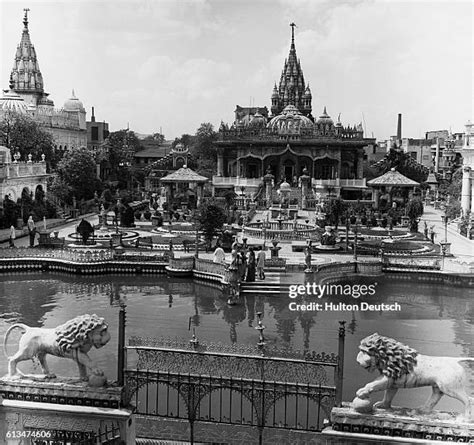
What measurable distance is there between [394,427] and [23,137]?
42.2m

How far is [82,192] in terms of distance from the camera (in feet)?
142

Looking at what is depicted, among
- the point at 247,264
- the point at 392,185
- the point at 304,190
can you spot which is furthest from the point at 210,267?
the point at 392,185

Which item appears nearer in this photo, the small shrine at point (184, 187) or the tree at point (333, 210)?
the tree at point (333, 210)

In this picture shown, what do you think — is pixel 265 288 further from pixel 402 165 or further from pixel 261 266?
pixel 402 165

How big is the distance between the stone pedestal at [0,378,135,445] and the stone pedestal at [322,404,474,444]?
8.00 feet

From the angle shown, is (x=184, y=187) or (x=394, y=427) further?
(x=184, y=187)

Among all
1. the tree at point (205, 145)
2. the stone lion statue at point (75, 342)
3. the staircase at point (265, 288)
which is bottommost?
the staircase at point (265, 288)

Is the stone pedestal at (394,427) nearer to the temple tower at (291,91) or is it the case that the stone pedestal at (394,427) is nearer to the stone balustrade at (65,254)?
the stone balustrade at (65,254)

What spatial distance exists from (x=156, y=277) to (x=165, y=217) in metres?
15.4

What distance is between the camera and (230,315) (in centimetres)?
1827

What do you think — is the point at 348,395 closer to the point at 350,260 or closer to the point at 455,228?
the point at 350,260

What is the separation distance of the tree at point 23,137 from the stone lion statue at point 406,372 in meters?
40.2

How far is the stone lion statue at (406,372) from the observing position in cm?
789

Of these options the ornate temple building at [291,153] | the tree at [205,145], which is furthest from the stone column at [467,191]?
the tree at [205,145]
